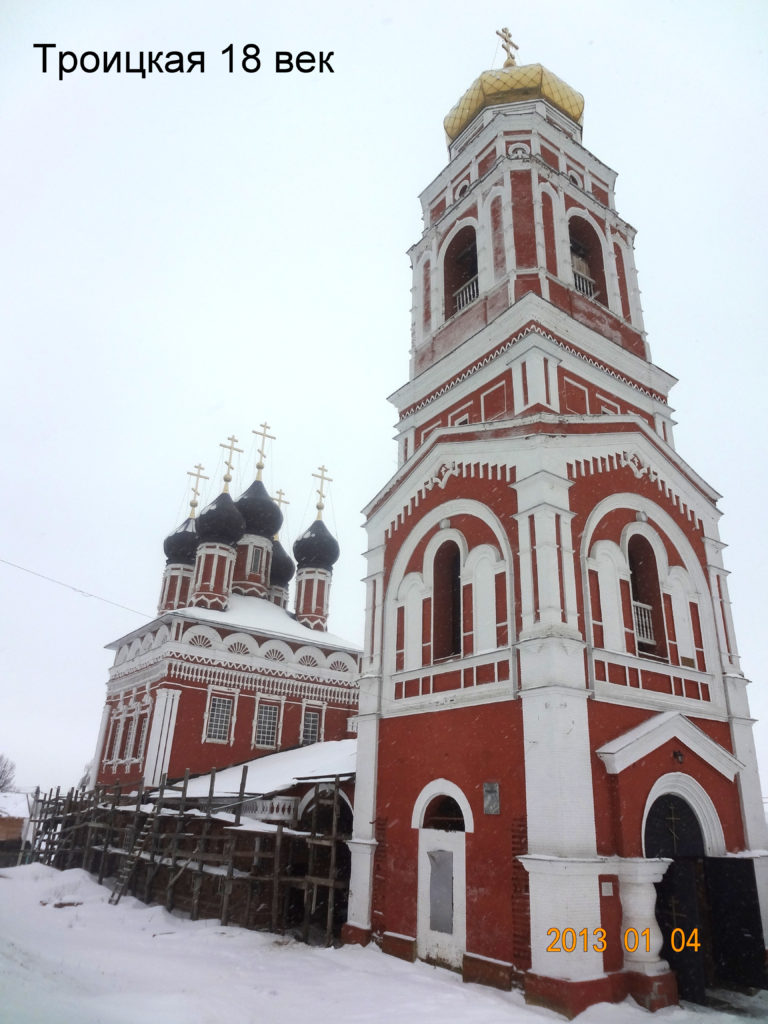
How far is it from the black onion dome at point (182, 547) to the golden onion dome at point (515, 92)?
18160 mm

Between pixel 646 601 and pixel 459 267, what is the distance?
9135 mm

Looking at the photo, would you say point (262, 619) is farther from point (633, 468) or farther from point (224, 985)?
point (224, 985)

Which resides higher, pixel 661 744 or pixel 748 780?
pixel 661 744

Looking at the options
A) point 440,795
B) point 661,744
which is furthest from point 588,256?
point 440,795

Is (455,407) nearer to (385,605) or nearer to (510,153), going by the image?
(385,605)

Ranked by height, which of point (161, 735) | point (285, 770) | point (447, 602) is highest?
point (447, 602)

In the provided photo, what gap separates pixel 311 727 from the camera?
2497cm

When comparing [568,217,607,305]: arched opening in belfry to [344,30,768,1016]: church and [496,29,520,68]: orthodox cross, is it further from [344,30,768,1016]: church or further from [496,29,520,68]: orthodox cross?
[496,29,520,68]: orthodox cross

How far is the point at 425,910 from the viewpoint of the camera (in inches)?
415

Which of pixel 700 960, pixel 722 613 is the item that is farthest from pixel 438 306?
pixel 700 960

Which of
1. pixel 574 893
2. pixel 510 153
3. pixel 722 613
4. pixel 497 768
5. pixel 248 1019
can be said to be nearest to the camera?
pixel 248 1019

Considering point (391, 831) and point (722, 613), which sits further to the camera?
point (722, 613)

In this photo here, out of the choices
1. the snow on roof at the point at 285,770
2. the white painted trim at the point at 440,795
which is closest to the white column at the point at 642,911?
the white painted trim at the point at 440,795

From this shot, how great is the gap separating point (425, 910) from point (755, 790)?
5.69 m
